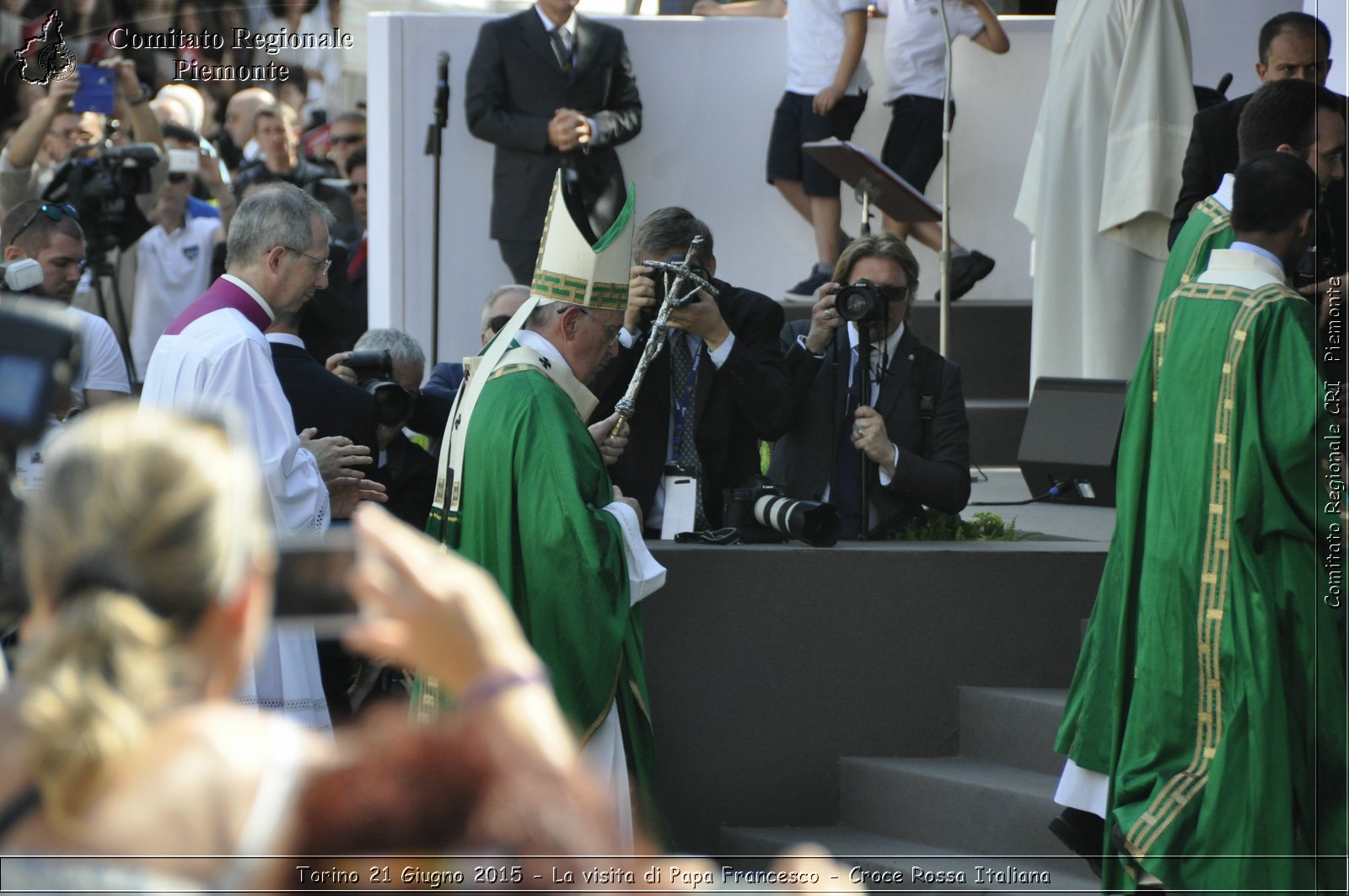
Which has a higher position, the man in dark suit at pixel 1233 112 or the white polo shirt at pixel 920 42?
the white polo shirt at pixel 920 42

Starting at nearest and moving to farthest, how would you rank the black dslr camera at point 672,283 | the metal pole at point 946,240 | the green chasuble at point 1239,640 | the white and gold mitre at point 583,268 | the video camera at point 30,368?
the video camera at point 30,368 → the green chasuble at point 1239,640 → the white and gold mitre at point 583,268 → the black dslr camera at point 672,283 → the metal pole at point 946,240

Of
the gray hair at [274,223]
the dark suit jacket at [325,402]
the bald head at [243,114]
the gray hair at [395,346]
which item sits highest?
the bald head at [243,114]

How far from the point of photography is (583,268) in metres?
4.15

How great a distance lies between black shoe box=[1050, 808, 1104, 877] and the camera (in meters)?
4.21

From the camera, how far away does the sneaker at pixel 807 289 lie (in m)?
8.19

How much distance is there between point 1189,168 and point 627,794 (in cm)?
309

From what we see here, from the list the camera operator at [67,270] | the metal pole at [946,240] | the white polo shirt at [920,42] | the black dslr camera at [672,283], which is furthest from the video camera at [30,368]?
the white polo shirt at [920,42]

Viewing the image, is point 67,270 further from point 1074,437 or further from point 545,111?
point 1074,437

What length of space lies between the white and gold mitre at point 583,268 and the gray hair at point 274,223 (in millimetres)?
628

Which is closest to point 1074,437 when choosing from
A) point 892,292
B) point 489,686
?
point 892,292

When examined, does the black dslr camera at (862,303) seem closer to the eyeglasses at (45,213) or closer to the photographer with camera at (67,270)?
the photographer with camera at (67,270)

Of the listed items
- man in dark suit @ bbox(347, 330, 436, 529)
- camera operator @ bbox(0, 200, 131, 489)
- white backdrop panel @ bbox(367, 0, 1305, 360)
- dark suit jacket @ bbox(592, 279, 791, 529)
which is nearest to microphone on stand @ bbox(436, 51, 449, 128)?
white backdrop panel @ bbox(367, 0, 1305, 360)

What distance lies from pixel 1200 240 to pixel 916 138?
421 centimetres

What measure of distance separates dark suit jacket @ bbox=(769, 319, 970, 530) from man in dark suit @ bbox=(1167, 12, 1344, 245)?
3.93 ft
